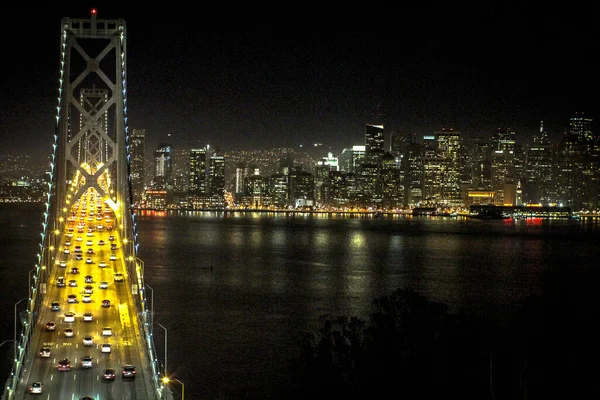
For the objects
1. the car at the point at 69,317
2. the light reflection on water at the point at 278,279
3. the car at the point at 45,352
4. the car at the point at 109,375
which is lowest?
the light reflection on water at the point at 278,279

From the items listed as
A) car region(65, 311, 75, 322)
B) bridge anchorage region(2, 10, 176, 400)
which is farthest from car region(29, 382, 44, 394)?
car region(65, 311, 75, 322)

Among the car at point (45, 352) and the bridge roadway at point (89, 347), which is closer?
the bridge roadway at point (89, 347)

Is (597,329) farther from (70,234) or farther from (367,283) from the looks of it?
(70,234)

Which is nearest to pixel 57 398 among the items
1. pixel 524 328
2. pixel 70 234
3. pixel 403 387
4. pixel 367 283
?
pixel 403 387

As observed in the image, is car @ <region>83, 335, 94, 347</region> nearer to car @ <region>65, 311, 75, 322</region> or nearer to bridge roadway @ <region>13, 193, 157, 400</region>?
bridge roadway @ <region>13, 193, 157, 400</region>

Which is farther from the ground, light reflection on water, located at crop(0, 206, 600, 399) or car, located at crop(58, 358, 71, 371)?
car, located at crop(58, 358, 71, 371)

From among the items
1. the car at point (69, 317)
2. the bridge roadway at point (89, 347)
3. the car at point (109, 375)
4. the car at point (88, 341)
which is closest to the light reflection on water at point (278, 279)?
the bridge roadway at point (89, 347)

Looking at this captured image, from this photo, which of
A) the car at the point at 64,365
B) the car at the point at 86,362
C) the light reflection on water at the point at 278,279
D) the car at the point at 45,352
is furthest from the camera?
the light reflection on water at the point at 278,279

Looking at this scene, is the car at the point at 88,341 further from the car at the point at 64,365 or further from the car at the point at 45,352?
the car at the point at 64,365

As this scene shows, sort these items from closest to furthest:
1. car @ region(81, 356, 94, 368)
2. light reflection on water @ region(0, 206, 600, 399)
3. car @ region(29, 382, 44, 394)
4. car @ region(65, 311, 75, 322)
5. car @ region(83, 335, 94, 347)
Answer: car @ region(29, 382, 44, 394) < car @ region(81, 356, 94, 368) < car @ region(83, 335, 94, 347) < car @ region(65, 311, 75, 322) < light reflection on water @ region(0, 206, 600, 399)

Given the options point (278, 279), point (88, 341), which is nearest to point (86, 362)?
point (88, 341)
